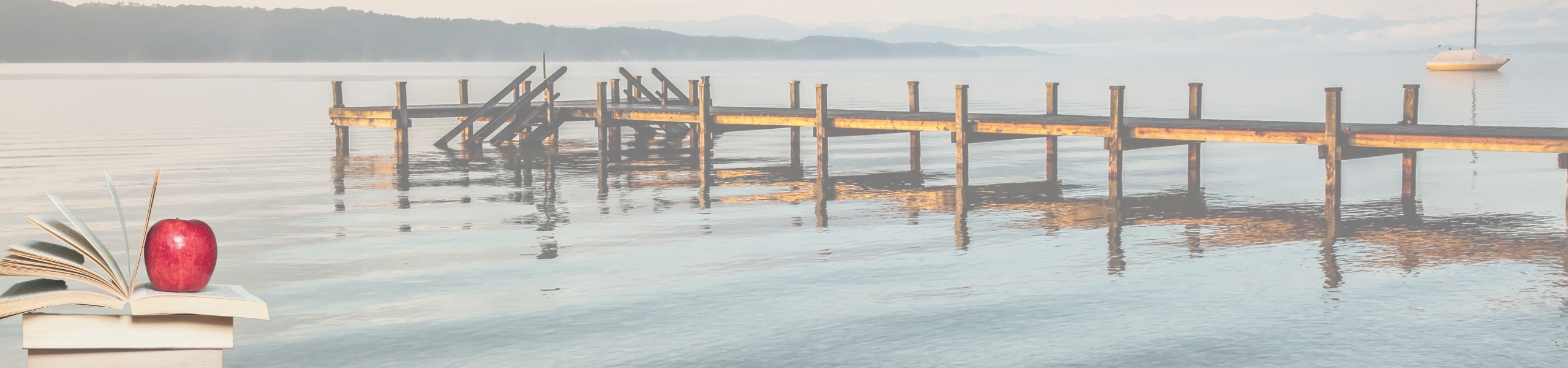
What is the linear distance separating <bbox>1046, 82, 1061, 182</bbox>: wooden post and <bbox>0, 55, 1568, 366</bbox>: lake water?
394mm

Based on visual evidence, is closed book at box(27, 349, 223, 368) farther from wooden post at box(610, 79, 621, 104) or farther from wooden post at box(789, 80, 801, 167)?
wooden post at box(610, 79, 621, 104)

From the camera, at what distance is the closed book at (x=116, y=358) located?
478 cm

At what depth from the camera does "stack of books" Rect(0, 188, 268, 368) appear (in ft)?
14.6

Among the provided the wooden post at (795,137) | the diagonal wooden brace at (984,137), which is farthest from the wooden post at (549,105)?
the diagonal wooden brace at (984,137)

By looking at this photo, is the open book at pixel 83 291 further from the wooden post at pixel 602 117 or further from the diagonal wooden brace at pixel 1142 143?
the wooden post at pixel 602 117

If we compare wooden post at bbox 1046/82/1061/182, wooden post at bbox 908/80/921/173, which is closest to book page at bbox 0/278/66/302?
wooden post at bbox 1046/82/1061/182

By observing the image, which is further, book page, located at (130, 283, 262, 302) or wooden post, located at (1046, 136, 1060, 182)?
wooden post, located at (1046, 136, 1060, 182)

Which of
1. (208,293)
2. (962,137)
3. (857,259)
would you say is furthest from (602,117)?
(208,293)

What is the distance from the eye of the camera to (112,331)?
15.4ft

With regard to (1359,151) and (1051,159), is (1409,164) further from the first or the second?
(1051,159)

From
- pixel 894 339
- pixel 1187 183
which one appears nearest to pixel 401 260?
pixel 894 339

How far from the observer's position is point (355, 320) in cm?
1118

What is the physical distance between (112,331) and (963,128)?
1909 centimetres

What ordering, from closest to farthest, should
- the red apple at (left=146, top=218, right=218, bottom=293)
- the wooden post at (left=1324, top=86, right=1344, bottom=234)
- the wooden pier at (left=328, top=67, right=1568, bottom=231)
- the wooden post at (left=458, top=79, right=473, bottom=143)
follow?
the red apple at (left=146, top=218, right=218, bottom=293) < the wooden post at (left=1324, top=86, right=1344, bottom=234) < the wooden pier at (left=328, top=67, right=1568, bottom=231) < the wooden post at (left=458, top=79, right=473, bottom=143)
